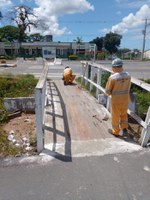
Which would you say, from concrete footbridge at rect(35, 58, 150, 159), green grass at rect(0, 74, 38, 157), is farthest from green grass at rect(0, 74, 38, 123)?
concrete footbridge at rect(35, 58, 150, 159)

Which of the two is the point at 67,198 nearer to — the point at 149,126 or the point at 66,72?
the point at 149,126

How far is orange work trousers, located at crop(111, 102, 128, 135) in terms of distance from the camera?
159 inches

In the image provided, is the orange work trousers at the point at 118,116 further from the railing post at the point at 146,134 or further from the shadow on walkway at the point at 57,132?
the shadow on walkway at the point at 57,132

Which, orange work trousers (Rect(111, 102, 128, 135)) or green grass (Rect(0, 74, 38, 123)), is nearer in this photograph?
orange work trousers (Rect(111, 102, 128, 135))

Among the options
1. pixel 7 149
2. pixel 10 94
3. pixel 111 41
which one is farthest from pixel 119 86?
pixel 111 41

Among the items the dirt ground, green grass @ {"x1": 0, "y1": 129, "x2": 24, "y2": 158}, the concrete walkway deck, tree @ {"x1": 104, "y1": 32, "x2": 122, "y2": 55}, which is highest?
tree @ {"x1": 104, "y1": 32, "x2": 122, "y2": 55}

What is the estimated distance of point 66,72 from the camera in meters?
9.40

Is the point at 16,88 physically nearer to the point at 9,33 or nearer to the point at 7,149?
the point at 7,149

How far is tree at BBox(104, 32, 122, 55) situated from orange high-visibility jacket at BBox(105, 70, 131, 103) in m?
65.8

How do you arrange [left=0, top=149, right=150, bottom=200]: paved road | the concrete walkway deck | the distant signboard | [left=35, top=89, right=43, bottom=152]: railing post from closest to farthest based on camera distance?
1. [left=0, top=149, right=150, bottom=200]: paved road
2. [left=35, top=89, right=43, bottom=152]: railing post
3. the concrete walkway deck
4. the distant signboard

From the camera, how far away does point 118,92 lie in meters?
3.95

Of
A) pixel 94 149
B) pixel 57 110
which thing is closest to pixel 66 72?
pixel 57 110

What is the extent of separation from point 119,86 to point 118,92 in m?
0.12

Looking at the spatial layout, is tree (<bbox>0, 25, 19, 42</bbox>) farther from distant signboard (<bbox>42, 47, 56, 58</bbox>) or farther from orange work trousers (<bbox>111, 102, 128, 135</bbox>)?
orange work trousers (<bbox>111, 102, 128, 135</bbox>)
